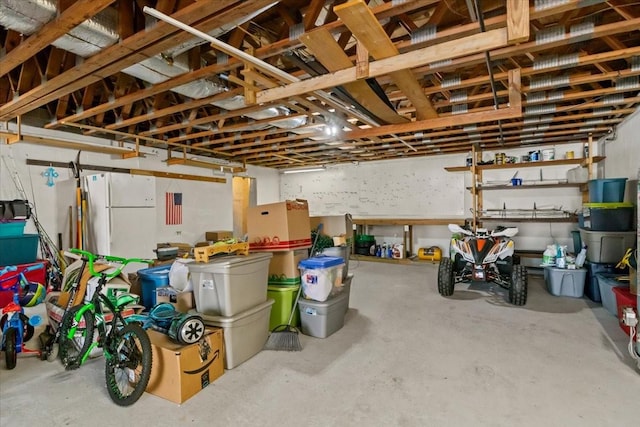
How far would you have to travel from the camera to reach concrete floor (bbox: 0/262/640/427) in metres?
1.96

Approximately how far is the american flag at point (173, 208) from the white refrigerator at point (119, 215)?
143 cm

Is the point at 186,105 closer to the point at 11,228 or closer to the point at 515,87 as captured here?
the point at 11,228

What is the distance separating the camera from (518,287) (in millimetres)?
4035

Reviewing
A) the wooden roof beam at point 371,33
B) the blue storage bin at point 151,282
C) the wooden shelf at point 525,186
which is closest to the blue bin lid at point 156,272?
the blue storage bin at point 151,282

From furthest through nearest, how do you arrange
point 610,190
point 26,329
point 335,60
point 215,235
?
point 215,235, point 610,190, point 26,329, point 335,60

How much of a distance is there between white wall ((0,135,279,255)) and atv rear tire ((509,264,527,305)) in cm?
517

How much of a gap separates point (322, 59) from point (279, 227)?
62.1 inches

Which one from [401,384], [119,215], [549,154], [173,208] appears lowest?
[401,384]

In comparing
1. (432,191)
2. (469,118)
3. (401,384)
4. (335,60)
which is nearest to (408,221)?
(432,191)

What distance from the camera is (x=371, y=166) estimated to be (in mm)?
8430

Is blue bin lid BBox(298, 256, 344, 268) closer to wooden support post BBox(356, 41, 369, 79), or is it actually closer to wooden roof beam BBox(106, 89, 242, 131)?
wooden support post BBox(356, 41, 369, 79)

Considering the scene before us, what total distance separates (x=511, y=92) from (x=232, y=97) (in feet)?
9.44

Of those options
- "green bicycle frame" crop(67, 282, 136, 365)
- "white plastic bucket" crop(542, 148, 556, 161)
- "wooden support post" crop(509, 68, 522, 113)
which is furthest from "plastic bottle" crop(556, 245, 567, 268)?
"green bicycle frame" crop(67, 282, 136, 365)

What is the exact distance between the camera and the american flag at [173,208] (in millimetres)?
6336
